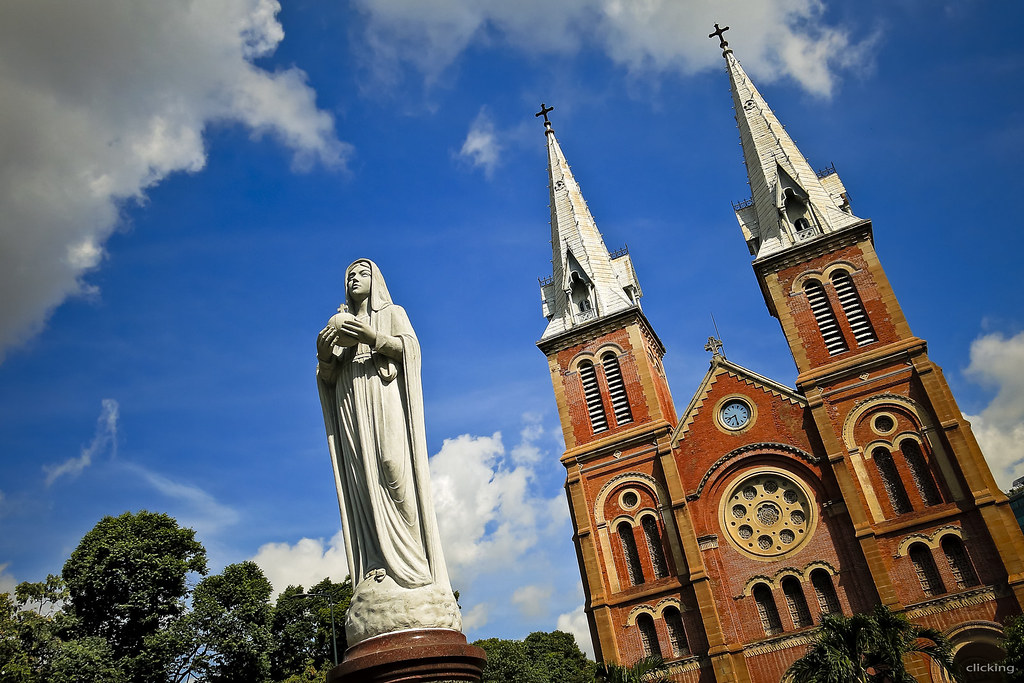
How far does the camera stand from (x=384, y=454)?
5.62m

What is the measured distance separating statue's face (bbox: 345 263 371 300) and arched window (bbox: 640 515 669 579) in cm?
2342

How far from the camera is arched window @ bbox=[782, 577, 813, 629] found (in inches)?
987

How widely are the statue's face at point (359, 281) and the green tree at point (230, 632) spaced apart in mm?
23941

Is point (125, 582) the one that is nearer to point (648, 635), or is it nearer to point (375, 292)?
point (648, 635)

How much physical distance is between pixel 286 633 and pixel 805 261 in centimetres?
2568

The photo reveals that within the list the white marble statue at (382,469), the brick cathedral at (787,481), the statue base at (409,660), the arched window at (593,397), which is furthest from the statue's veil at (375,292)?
the arched window at (593,397)

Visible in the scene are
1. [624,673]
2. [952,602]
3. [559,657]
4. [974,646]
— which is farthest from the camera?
[559,657]

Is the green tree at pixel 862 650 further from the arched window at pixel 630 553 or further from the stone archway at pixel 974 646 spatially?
the arched window at pixel 630 553

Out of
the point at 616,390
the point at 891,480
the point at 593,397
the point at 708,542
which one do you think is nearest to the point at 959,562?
the point at 891,480

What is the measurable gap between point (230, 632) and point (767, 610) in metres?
18.4

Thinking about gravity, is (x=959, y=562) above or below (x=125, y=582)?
below

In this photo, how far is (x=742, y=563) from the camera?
1049 inches

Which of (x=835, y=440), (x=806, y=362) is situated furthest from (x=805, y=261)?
(x=835, y=440)

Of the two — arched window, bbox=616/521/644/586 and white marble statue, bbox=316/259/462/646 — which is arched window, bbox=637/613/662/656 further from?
white marble statue, bbox=316/259/462/646
